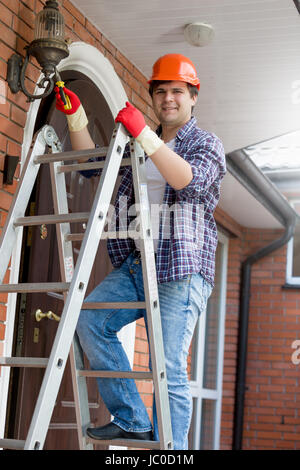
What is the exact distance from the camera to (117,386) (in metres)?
2.29

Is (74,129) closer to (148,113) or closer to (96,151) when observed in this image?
(96,151)

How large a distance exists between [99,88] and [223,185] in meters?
2.47

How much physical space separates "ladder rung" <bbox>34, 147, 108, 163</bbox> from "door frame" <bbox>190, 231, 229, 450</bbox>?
174 inches

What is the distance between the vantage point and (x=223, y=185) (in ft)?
19.6

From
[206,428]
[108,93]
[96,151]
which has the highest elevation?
[108,93]

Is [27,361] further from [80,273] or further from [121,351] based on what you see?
[121,351]

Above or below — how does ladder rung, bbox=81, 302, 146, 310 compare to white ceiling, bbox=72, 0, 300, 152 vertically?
below

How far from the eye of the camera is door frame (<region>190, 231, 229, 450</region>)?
6617 mm

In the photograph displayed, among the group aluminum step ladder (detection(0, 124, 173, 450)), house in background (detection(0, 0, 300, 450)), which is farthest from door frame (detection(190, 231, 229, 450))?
aluminum step ladder (detection(0, 124, 173, 450))

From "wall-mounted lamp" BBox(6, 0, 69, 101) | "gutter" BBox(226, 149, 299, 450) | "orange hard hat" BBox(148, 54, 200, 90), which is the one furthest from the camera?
"gutter" BBox(226, 149, 299, 450)

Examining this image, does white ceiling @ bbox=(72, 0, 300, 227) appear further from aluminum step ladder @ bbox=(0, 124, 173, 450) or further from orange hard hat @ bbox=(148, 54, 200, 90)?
aluminum step ladder @ bbox=(0, 124, 173, 450)

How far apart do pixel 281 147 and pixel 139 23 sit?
2538 mm

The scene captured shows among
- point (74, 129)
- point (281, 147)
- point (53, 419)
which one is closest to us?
point (74, 129)

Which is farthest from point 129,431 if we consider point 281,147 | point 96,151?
point 281,147
